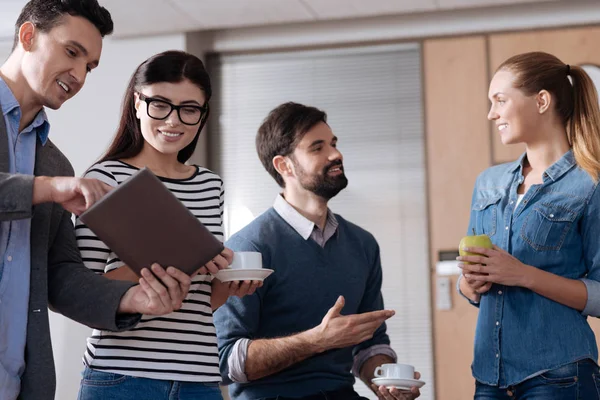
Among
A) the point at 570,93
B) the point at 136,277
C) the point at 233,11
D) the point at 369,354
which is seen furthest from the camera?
the point at 233,11

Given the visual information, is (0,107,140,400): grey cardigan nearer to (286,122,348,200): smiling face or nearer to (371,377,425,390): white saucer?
(371,377,425,390): white saucer

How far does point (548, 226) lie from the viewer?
2082mm

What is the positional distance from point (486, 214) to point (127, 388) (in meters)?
1.11

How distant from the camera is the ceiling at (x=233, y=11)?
416 cm

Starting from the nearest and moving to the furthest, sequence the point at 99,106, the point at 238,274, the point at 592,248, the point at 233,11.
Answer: the point at 238,274 < the point at 592,248 < the point at 233,11 < the point at 99,106

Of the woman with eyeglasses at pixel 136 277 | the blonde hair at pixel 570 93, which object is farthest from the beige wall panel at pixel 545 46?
the woman with eyeglasses at pixel 136 277

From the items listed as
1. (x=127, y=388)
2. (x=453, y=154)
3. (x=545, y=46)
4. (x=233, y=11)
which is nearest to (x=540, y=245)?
(x=127, y=388)

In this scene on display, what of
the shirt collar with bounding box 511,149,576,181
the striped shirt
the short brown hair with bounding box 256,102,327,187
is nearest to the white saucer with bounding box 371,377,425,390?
the striped shirt

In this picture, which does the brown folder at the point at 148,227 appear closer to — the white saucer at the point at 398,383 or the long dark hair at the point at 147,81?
the long dark hair at the point at 147,81

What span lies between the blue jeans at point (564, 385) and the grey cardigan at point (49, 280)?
1024mm

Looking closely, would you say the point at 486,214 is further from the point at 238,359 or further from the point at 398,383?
the point at 238,359

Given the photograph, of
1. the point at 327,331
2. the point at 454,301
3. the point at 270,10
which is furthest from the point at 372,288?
the point at 270,10

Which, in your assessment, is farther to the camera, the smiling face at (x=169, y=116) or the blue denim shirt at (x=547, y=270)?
the blue denim shirt at (x=547, y=270)

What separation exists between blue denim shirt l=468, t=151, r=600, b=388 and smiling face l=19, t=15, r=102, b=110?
1.19 m
